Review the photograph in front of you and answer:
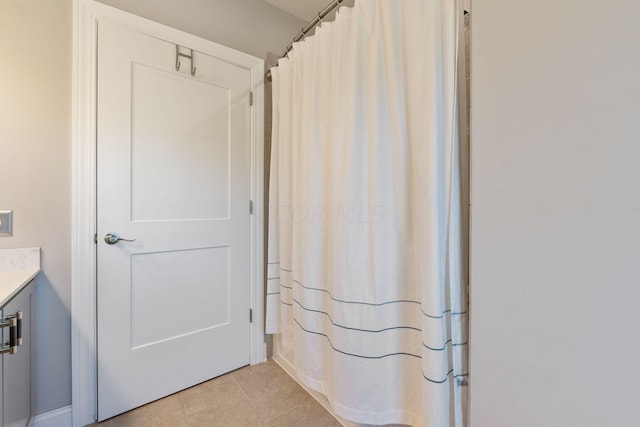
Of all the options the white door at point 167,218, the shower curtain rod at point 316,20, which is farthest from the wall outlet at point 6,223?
the shower curtain rod at point 316,20

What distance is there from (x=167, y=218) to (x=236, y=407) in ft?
3.82

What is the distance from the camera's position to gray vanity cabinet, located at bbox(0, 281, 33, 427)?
2.98ft

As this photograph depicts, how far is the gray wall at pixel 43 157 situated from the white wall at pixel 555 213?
179 cm

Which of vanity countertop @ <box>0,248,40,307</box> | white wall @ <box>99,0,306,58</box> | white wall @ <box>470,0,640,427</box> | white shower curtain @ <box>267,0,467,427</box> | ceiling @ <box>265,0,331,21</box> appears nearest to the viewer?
white wall @ <box>470,0,640,427</box>

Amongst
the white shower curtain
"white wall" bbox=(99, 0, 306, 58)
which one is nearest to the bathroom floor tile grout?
the white shower curtain

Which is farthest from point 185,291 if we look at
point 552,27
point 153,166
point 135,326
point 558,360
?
point 552,27

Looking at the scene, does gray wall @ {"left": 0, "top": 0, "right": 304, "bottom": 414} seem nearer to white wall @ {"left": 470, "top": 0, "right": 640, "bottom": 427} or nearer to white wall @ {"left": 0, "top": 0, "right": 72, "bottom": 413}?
white wall @ {"left": 0, "top": 0, "right": 72, "bottom": 413}

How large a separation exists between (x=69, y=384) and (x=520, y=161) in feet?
6.95

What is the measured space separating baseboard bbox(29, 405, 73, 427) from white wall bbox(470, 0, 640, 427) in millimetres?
1869

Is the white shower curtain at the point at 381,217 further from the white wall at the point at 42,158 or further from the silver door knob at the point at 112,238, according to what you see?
the white wall at the point at 42,158

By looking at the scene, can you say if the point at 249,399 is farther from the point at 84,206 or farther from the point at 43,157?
Answer: the point at 43,157

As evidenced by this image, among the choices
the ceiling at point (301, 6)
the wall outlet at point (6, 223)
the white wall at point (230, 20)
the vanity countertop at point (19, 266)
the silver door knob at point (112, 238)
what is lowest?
the vanity countertop at point (19, 266)

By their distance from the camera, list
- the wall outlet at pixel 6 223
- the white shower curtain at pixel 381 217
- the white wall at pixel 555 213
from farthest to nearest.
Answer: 1. the wall outlet at pixel 6 223
2. the white shower curtain at pixel 381 217
3. the white wall at pixel 555 213

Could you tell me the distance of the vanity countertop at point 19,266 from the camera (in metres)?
1.10
